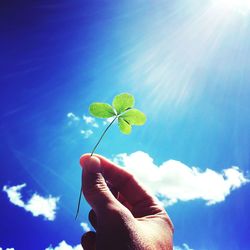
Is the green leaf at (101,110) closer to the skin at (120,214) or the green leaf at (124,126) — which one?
the green leaf at (124,126)

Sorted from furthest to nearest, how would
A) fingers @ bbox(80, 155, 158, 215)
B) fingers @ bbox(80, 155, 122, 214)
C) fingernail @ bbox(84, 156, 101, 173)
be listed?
fingers @ bbox(80, 155, 158, 215) → fingernail @ bbox(84, 156, 101, 173) → fingers @ bbox(80, 155, 122, 214)

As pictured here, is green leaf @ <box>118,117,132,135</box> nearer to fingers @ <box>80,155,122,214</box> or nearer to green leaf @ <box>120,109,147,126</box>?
green leaf @ <box>120,109,147,126</box>

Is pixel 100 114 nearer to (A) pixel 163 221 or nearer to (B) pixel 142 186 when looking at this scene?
(B) pixel 142 186

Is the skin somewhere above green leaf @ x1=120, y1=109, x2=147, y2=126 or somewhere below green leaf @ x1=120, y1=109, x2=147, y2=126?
below

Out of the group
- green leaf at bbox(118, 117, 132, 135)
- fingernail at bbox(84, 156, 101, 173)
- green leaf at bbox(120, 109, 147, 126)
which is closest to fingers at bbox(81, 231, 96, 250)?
fingernail at bbox(84, 156, 101, 173)

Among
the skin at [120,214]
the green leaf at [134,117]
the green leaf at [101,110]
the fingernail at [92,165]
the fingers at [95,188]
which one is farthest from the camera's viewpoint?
the green leaf at [134,117]

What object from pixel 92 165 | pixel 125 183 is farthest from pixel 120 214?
pixel 125 183

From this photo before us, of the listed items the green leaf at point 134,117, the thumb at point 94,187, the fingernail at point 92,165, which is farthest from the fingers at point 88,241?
the green leaf at point 134,117
